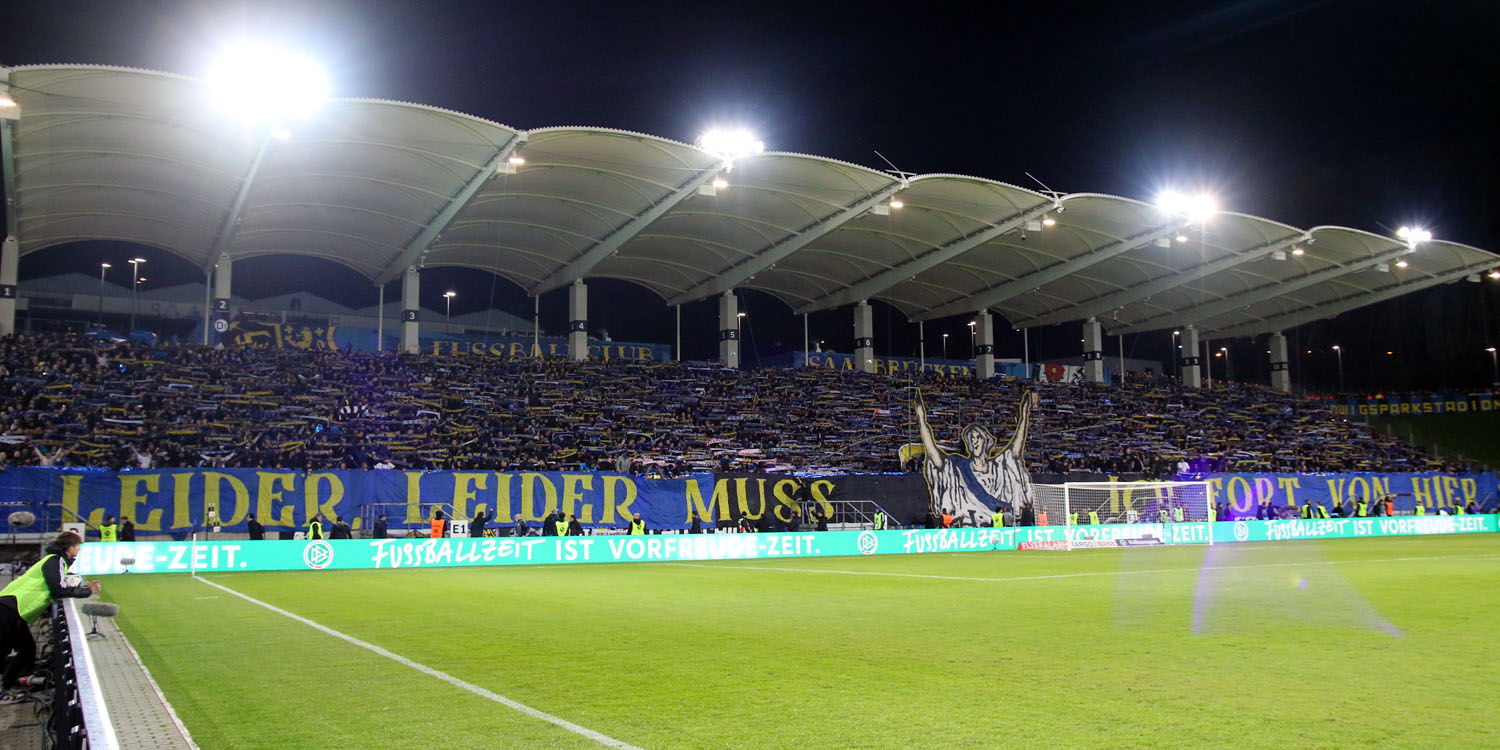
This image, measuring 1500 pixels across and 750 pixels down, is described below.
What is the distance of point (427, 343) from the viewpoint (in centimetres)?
4547

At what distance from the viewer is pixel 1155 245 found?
41906 mm

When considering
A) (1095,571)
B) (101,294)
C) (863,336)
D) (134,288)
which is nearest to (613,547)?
(1095,571)

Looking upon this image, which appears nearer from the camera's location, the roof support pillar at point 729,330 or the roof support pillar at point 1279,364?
the roof support pillar at point 729,330

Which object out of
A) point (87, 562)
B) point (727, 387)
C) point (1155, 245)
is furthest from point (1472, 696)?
point (1155, 245)

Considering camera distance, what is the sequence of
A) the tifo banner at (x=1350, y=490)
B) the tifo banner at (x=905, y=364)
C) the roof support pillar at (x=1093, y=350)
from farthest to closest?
the roof support pillar at (x=1093, y=350)
the tifo banner at (x=905, y=364)
the tifo banner at (x=1350, y=490)

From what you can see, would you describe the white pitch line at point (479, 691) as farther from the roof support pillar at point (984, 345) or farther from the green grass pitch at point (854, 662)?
the roof support pillar at point (984, 345)

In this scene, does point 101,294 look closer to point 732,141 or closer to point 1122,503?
point 732,141

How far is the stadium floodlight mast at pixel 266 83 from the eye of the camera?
2259 centimetres

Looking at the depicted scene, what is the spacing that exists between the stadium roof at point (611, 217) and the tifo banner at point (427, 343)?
3411mm

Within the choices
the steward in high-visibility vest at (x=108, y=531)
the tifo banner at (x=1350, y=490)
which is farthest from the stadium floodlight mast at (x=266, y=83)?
the tifo banner at (x=1350, y=490)

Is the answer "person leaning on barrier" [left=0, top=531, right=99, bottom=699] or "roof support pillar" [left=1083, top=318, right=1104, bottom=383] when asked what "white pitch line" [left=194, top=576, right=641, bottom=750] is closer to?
"person leaning on barrier" [left=0, top=531, right=99, bottom=699]

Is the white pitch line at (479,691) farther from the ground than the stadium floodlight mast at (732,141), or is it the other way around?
the stadium floodlight mast at (732,141)

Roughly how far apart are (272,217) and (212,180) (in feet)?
14.7

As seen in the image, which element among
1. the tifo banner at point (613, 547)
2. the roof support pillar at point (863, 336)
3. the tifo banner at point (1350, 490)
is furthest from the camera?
the roof support pillar at point (863, 336)
